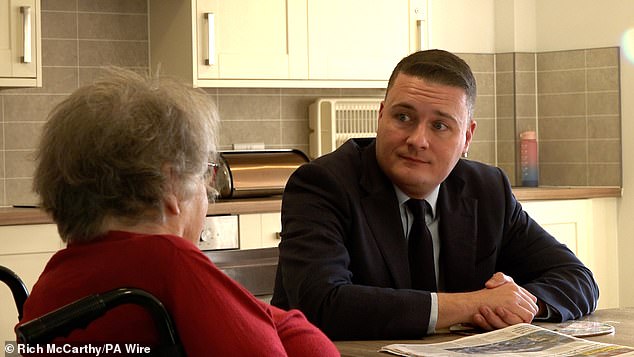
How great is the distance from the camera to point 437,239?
234cm

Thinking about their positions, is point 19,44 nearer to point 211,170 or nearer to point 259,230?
point 259,230

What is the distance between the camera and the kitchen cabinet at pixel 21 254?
3594mm

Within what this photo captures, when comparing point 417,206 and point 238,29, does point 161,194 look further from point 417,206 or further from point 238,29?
point 238,29

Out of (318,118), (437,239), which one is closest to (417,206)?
(437,239)

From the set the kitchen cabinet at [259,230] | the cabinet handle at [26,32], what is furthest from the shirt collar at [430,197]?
the cabinet handle at [26,32]

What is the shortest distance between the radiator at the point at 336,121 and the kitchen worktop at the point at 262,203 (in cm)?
59

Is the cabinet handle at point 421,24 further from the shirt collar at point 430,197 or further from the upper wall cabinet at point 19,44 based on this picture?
the shirt collar at point 430,197

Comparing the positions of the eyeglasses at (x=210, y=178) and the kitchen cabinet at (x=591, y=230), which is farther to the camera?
the kitchen cabinet at (x=591, y=230)

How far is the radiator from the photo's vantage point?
15.6 ft

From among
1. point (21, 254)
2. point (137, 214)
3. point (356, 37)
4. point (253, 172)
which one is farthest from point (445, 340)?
point (356, 37)

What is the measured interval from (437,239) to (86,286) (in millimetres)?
1217

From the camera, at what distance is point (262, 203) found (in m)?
4.02

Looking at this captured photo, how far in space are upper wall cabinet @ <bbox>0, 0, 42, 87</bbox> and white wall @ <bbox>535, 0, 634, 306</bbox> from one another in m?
2.60

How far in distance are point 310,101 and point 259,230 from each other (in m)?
1.01
